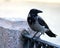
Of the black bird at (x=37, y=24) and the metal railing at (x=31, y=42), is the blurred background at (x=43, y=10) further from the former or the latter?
the metal railing at (x=31, y=42)

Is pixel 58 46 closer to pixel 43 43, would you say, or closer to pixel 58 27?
pixel 43 43

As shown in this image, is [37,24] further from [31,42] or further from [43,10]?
[43,10]

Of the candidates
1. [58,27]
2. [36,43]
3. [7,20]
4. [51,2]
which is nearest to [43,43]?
[36,43]

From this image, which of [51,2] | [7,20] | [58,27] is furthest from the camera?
[51,2]

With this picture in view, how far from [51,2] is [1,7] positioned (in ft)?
14.2

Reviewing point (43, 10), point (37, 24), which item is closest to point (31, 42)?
point (37, 24)

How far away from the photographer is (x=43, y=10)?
1503cm

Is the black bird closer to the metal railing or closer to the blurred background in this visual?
the metal railing

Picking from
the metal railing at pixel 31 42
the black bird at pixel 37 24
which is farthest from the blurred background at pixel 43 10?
the metal railing at pixel 31 42

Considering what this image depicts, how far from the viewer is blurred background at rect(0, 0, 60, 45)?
10.2 meters

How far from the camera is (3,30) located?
278 cm

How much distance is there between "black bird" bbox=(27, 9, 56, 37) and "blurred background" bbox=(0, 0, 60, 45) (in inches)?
102

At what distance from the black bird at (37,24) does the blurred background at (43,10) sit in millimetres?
2593

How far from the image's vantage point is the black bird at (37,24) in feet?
9.95
